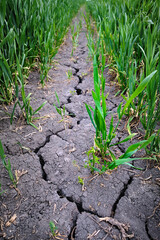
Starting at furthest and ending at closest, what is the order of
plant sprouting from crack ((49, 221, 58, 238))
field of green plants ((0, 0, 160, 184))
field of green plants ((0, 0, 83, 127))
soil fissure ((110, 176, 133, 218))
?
field of green plants ((0, 0, 83, 127)) → field of green plants ((0, 0, 160, 184)) → soil fissure ((110, 176, 133, 218)) → plant sprouting from crack ((49, 221, 58, 238))

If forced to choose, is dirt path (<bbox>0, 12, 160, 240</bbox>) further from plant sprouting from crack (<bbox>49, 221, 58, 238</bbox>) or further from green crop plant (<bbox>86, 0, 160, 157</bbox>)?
green crop plant (<bbox>86, 0, 160, 157</bbox>)

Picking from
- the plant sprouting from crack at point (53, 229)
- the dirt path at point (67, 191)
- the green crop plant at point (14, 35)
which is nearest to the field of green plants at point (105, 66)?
the green crop plant at point (14, 35)

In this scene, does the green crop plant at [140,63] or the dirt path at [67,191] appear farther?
the green crop plant at [140,63]

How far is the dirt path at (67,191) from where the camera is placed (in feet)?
2.76

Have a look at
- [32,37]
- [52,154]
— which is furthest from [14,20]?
[52,154]

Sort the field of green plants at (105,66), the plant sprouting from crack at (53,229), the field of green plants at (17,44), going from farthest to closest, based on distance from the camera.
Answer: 1. the field of green plants at (17,44)
2. the field of green plants at (105,66)
3. the plant sprouting from crack at (53,229)

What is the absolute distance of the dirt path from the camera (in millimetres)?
842

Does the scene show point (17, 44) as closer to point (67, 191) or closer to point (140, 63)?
point (140, 63)

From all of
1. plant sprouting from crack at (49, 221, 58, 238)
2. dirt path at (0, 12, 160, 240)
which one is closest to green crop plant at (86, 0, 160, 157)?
dirt path at (0, 12, 160, 240)

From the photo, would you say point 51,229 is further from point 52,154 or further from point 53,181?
point 52,154

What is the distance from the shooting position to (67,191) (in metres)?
1.01

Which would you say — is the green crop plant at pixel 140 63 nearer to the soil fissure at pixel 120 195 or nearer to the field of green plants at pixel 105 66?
the field of green plants at pixel 105 66

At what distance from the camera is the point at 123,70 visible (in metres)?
1.67

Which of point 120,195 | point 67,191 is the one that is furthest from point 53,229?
point 120,195
